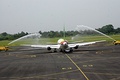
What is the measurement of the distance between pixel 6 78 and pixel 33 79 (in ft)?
13.0

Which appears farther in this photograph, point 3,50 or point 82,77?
point 3,50

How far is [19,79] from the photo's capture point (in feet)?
93.2

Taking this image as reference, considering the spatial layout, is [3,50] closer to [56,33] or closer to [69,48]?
[69,48]

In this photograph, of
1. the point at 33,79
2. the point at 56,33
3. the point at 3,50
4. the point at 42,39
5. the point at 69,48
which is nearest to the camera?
the point at 33,79

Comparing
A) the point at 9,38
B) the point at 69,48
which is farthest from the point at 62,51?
the point at 9,38

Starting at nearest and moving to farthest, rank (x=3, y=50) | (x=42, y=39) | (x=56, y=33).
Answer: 1. (x=3, y=50)
2. (x=42, y=39)
3. (x=56, y=33)

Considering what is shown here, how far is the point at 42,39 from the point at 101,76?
73326mm

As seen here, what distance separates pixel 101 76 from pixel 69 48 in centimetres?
4124

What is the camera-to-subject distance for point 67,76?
95.4ft

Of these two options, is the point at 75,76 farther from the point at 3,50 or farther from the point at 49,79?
the point at 3,50

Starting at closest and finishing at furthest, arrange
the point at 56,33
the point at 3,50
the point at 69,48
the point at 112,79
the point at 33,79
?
the point at 112,79 → the point at 33,79 → the point at 69,48 → the point at 3,50 → the point at 56,33

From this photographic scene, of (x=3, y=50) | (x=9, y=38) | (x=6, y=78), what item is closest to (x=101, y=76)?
(x=6, y=78)

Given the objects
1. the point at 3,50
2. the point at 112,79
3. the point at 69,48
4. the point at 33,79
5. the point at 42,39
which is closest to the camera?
the point at 112,79

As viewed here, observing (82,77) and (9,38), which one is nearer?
(82,77)
